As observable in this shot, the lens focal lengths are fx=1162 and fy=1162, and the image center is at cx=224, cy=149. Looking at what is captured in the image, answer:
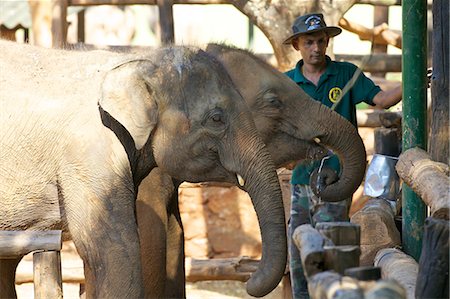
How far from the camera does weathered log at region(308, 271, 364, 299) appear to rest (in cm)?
326

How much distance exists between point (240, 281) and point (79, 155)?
11.0 feet

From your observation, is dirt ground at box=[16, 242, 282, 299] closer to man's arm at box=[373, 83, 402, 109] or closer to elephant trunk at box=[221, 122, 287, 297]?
man's arm at box=[373, 83, 402, 109]

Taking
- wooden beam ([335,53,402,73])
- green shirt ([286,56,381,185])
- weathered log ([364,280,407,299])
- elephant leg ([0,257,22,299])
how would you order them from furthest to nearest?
wooden beam ([335,53,402,73]) → elephant leg ([0,257,22,299]) → green shirt ([286,56,381,185]) → weathered log ([364,280,407,299])

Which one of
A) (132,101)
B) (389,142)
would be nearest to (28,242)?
(132,101)

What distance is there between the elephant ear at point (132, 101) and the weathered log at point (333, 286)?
2447mm

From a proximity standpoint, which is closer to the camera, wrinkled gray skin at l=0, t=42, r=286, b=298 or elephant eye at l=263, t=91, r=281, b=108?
wrinkled gray skin at l=0, t=42, r=286, b=298

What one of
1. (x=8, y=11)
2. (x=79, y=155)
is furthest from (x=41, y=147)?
(x=8, y=11)

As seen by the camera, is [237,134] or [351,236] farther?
[237,134]

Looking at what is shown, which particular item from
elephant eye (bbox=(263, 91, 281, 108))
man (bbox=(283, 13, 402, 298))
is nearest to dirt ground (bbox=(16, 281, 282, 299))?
man (bbox=(283, 13, 402, 298))

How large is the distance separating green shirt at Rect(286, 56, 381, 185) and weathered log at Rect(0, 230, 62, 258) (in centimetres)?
192

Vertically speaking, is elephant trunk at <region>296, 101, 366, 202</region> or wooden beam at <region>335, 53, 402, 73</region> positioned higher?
wooden beam at <region>335, 53, 402, 73</region>

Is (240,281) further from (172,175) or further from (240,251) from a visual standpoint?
(172,175)

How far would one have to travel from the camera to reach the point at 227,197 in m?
9.64

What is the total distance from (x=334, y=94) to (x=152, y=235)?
1.37 m
